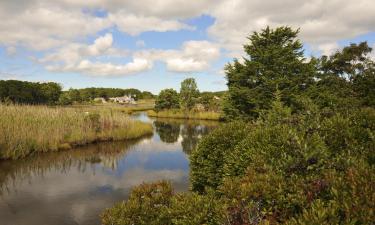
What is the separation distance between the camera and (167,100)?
64.7m

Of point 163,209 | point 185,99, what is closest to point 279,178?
point 163,209

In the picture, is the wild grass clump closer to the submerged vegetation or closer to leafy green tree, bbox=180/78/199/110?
the submerged vegetation

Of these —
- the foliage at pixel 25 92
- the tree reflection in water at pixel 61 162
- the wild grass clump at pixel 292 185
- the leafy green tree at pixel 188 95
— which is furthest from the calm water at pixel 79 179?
the foliage at pixel 25 92

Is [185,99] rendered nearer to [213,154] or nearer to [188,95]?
[188,95]

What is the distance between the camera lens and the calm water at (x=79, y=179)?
1098 centimetres

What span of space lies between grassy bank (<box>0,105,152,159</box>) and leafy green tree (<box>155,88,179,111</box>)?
107ft

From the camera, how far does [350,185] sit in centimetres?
342

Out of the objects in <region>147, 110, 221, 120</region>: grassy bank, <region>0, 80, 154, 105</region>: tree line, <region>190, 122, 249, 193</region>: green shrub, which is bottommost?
<region>147, 110, 221, 120</region>: grassy bank

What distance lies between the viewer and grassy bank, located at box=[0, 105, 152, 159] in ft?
61.0

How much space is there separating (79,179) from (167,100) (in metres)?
49.7

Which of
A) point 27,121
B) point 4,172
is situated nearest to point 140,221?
point 4,172

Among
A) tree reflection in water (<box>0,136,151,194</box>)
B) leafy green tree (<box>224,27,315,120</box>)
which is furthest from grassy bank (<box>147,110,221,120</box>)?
tree reflection in water (<box>0,136,151,194</box>)

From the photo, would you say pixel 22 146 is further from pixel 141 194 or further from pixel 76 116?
pixel 141 194

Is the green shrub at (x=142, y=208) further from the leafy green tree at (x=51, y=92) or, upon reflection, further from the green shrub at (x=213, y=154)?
the leafy green tree at (x=51, y=92)
